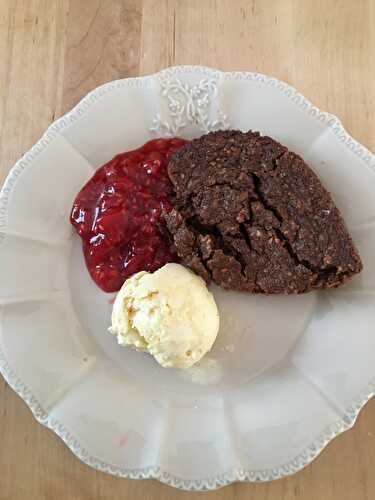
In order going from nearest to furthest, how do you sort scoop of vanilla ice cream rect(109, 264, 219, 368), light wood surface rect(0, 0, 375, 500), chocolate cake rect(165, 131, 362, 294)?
scoop of vanilla ice cream rect(109, 264, 219, 368), chocolate cake rect(165, 131, 362, 294), light wood surface rect(0, 0, 375, 500)

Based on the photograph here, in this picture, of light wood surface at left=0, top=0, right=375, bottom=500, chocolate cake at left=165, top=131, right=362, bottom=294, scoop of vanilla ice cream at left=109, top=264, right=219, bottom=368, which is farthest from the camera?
light wood surface at left=0, top=0, right=375, bottom=500

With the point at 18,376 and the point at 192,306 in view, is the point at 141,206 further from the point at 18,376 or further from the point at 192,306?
the point at 18,376

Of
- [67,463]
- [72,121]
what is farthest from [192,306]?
[72,121]

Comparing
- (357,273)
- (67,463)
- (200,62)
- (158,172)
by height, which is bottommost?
(67,463)

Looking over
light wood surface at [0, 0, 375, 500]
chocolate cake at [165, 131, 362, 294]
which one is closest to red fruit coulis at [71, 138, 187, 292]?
chocolate cake at [165, 131, 362, 294]

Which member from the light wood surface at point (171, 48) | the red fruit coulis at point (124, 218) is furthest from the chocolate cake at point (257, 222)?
the light wood surface at point (171, 48)

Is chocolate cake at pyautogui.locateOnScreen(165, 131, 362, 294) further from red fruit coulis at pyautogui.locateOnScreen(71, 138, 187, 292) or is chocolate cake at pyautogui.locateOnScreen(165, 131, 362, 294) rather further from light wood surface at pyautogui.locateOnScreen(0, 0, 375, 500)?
light wood surface at pyautogui.locateOnScreen(0, 0, 375, 500)

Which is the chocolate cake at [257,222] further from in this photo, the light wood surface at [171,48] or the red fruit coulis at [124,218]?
the light wood surface at [171,48]
